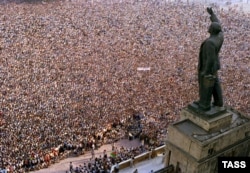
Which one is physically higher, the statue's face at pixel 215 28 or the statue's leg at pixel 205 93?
the statue's face at pixel 215 28

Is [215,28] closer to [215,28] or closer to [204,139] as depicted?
[215,28]

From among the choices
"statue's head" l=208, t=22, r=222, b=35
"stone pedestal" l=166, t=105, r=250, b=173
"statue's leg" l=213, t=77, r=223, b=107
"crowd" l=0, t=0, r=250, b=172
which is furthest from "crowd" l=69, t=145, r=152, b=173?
"statue's head" l=208, t=22, r=222, b=35

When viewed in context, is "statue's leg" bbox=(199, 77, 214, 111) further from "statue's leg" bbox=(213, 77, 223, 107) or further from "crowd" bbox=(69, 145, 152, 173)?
"crowd" bbox=(69, 145, 152, 173)

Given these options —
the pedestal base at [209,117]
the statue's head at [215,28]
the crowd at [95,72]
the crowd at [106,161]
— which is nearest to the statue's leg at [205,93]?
the pedestal base at [209,117]

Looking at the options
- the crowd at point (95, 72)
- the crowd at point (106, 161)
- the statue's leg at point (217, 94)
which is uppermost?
the statue's leg at point (217, 94)

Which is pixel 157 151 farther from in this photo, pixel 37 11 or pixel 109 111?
pixel 37 11

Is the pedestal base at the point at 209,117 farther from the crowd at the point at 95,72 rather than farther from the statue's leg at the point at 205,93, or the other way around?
the crowd at the point at 95,72
